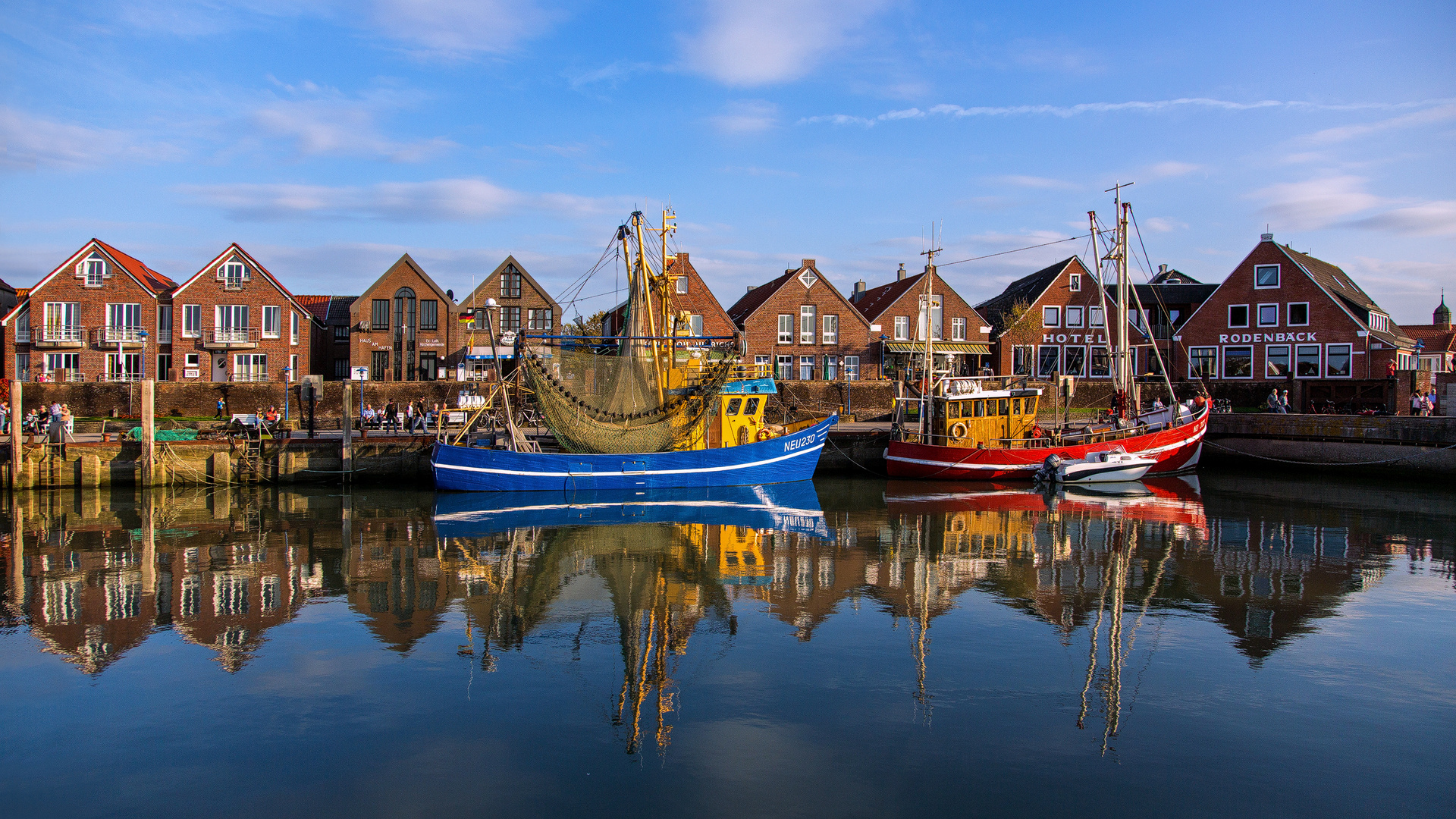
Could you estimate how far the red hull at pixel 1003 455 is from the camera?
2894 centimetres

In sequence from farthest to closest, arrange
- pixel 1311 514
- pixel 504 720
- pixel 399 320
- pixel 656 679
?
pixel 399 320
pixel 1311 514
pixel 656 679
pixel 504 720

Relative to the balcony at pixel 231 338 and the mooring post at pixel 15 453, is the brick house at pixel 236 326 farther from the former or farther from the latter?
the mooring post at pixel 15 453

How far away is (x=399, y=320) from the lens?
45281 mm

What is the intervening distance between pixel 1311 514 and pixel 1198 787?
59.3 feet

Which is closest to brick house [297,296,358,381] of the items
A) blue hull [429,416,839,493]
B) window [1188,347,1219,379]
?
blue hull [429,416,839,493]

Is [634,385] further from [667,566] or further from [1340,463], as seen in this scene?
[1340,463]

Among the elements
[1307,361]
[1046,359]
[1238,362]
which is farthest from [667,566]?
[1307,361]

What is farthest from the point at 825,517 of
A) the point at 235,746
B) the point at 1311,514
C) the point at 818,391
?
the point at 818,391

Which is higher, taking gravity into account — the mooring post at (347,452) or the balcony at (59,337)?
the balcony at (59,337)

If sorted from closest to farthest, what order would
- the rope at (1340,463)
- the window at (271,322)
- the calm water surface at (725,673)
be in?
1. the calm water surface at (725,673)
2. the rope at (1340,463)
3. the window at (271,322)

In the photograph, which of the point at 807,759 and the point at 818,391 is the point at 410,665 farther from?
the point at 818,391

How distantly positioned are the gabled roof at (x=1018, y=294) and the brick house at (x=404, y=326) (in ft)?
99.0

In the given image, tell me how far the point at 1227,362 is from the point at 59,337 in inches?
2277

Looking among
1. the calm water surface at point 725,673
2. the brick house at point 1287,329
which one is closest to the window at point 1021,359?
the brick house at point 1287,329
